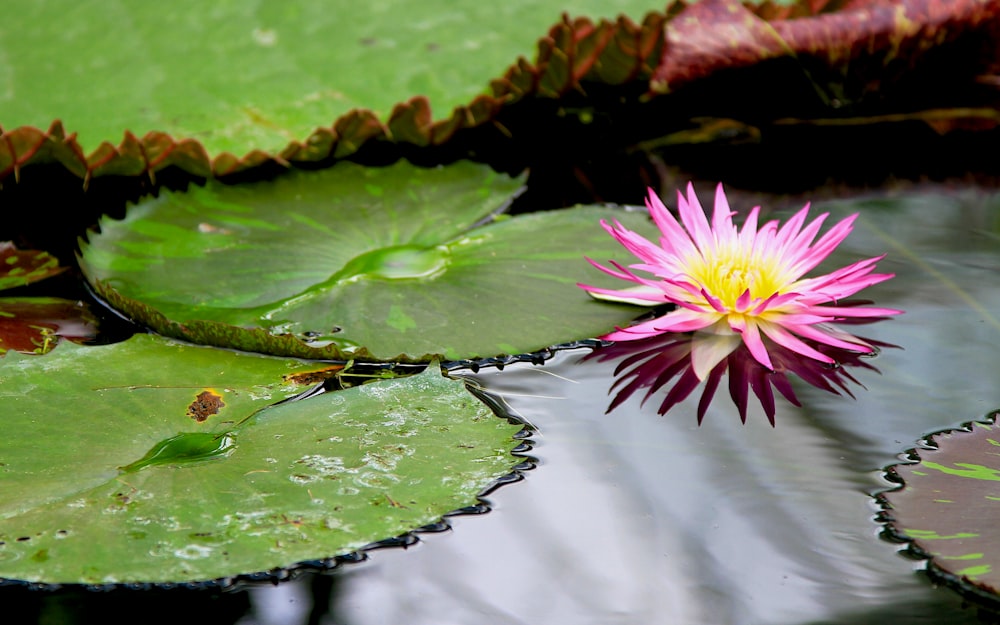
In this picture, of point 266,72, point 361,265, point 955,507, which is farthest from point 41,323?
point 955,507

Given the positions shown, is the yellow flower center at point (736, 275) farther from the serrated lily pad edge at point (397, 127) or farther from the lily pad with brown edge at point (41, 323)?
the lily pad with brown edge at point (41, 323)

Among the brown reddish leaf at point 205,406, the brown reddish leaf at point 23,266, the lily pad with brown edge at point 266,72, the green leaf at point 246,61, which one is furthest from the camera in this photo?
the green leaf at point 246,61

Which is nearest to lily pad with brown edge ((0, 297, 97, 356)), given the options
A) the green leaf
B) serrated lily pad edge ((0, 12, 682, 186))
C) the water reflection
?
serrated lily pad edge ((0, 12, 682, 186))

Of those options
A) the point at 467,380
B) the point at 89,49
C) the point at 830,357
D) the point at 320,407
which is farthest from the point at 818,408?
the point at 89,49

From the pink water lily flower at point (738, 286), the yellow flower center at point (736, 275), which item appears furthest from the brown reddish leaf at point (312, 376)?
A: the yellow flower center at point (736, 275)

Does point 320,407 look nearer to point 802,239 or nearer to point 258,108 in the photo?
point 802,239

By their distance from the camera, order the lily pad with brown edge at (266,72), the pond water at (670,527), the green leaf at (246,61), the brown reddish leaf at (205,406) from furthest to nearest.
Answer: the green leaf at (246,61), the lily pad with brown edge at (266,72), the brown reddish leaf at (205,406), the pond water at (670,527)

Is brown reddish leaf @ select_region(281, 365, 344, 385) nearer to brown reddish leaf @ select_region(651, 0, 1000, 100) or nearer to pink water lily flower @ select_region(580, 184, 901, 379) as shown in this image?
pink water lily flower @ select_region(580, 184, 901, 379)
